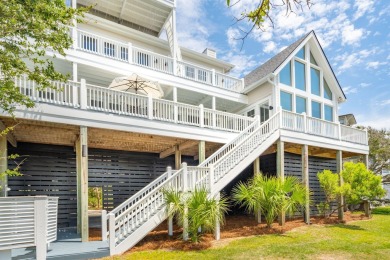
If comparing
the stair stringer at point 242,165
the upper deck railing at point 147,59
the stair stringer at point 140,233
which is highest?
the upper deck railing at point 147,59

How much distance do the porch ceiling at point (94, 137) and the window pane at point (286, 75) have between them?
19.5 ft

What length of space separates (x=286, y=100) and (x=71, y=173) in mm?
12115

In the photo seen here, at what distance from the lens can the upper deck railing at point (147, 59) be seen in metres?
11.7

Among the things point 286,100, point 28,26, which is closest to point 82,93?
point 28,26

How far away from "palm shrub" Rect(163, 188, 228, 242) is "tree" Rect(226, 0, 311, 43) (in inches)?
233

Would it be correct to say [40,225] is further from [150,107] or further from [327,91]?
[327,91]

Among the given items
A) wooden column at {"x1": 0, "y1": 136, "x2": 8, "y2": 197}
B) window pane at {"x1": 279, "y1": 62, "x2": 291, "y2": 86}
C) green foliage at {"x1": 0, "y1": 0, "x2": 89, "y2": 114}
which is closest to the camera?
green foliage at {"x1": 0, "y1": 0, "x2": 89, "y2": 114}

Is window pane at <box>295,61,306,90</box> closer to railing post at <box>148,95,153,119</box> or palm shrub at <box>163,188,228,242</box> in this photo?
railing post at <box>148,95,153,119</box>

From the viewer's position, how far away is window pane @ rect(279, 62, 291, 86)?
15.2 meters

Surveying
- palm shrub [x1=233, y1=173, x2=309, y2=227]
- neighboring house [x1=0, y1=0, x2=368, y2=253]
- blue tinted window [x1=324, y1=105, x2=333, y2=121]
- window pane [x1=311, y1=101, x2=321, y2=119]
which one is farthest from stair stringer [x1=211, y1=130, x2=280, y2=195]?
blue tinted window [x1=324, y1=105, x2=333, y2=121]

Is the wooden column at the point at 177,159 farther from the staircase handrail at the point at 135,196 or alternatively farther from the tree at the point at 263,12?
the tree at the point at 263,12

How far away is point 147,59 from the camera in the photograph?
13391 millimetres

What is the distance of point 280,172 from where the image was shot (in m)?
11.1

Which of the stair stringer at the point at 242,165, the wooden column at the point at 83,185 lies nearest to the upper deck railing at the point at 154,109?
the stair stringer at the point at 242,165
